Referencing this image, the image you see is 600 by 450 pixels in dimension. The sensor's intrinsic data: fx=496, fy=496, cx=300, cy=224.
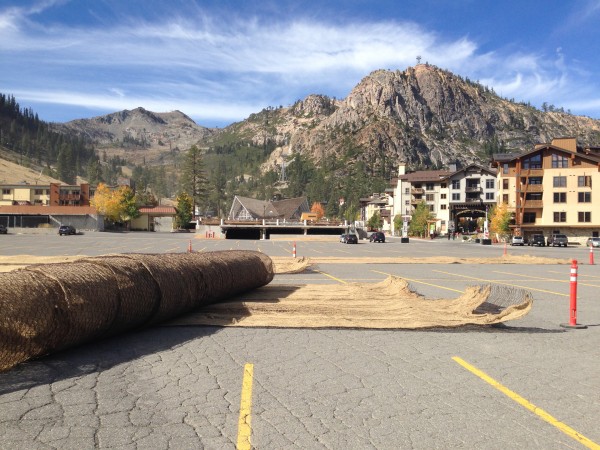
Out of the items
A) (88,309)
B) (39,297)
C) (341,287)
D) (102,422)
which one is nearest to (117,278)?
(88,309)

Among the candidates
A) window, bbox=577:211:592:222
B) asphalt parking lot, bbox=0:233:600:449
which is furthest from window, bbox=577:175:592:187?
asphalt parking lot, bbox=0:233:600:449

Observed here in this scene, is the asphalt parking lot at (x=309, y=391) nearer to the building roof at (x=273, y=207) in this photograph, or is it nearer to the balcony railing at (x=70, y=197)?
the balcony railing at (x=70, y=197)

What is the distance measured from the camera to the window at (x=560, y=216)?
74.9 meters

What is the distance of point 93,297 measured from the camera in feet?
21.8

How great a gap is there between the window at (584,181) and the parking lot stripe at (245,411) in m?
80.5

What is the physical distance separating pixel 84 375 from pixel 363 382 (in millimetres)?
3130

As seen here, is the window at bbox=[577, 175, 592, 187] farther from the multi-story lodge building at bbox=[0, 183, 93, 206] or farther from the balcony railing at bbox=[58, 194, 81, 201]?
the balcony railing at bbox=[58, 194, 81, 201]

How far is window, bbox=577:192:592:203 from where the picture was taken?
73500mm

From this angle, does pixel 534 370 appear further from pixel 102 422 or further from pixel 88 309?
pixel 88 309

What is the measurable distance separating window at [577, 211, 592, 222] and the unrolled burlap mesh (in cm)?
7722

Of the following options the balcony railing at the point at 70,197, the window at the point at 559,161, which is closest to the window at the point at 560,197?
the window at the point at 559,161

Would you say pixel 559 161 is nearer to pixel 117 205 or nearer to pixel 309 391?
pixel 309 391

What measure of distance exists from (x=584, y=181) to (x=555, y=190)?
13.2 feet

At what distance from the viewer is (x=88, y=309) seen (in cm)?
649
